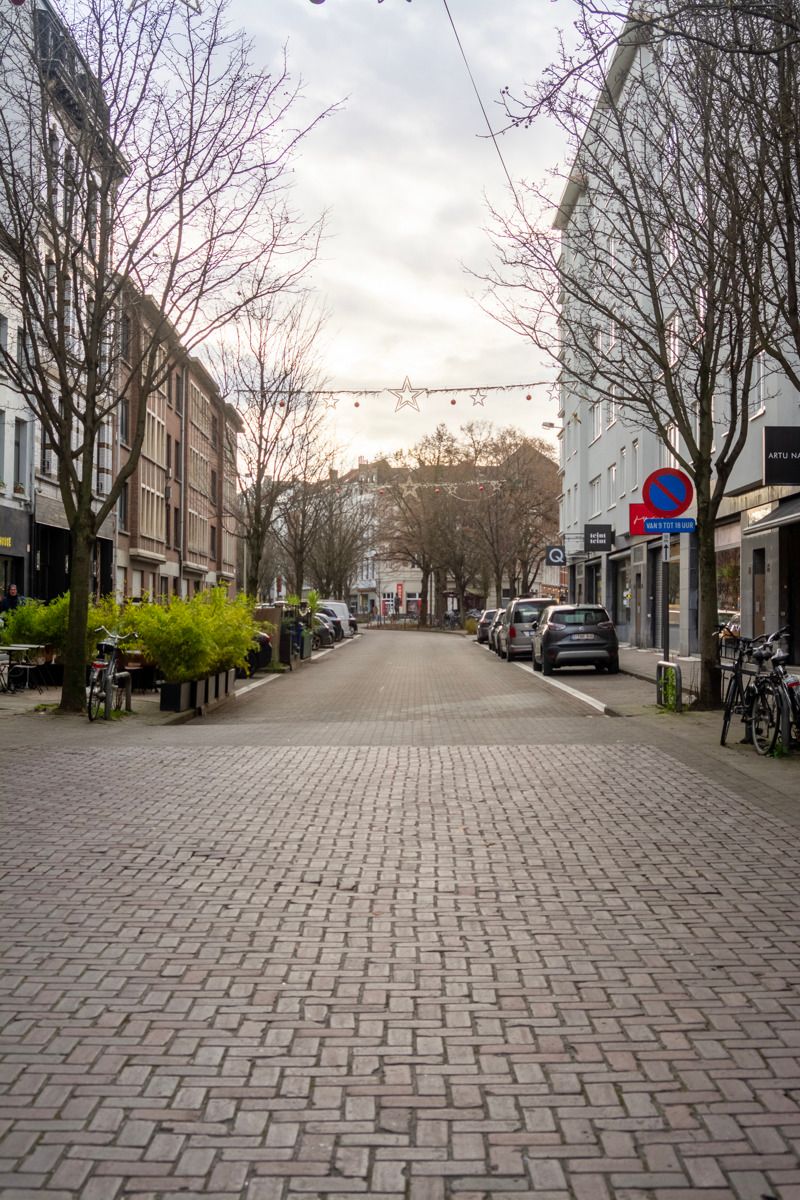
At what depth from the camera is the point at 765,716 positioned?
12352 millimetres

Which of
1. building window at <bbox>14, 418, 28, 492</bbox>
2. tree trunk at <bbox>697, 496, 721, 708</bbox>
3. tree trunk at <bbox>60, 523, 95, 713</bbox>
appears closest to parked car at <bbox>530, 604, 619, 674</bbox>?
tree trunk at <bbox>697, 496, 721, 708</bbox>

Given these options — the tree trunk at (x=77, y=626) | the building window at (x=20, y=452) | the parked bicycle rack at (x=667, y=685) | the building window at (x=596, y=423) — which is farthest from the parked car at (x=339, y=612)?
the parked bicycle rack at (x=667, y=685)

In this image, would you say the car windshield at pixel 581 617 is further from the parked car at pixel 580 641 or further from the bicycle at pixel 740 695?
the bicycle at pixel 740 695

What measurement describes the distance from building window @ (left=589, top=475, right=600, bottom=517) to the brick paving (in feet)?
130

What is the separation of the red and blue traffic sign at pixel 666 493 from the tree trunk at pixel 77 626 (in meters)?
7.52

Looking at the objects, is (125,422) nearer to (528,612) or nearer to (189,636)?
(528,612)

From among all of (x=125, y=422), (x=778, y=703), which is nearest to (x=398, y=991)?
(x=778, y=703)

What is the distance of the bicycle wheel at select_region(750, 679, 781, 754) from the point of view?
12.1m

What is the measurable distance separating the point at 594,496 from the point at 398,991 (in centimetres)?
4657

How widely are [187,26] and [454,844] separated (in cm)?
1337

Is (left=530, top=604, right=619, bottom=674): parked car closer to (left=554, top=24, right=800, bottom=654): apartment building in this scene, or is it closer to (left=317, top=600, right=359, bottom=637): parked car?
(left=554, top=24, right=800, bottom=654): apartment building

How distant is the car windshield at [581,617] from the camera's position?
2839cm

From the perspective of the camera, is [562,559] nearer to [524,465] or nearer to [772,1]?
[524,465]

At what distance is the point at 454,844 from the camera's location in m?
7.94
